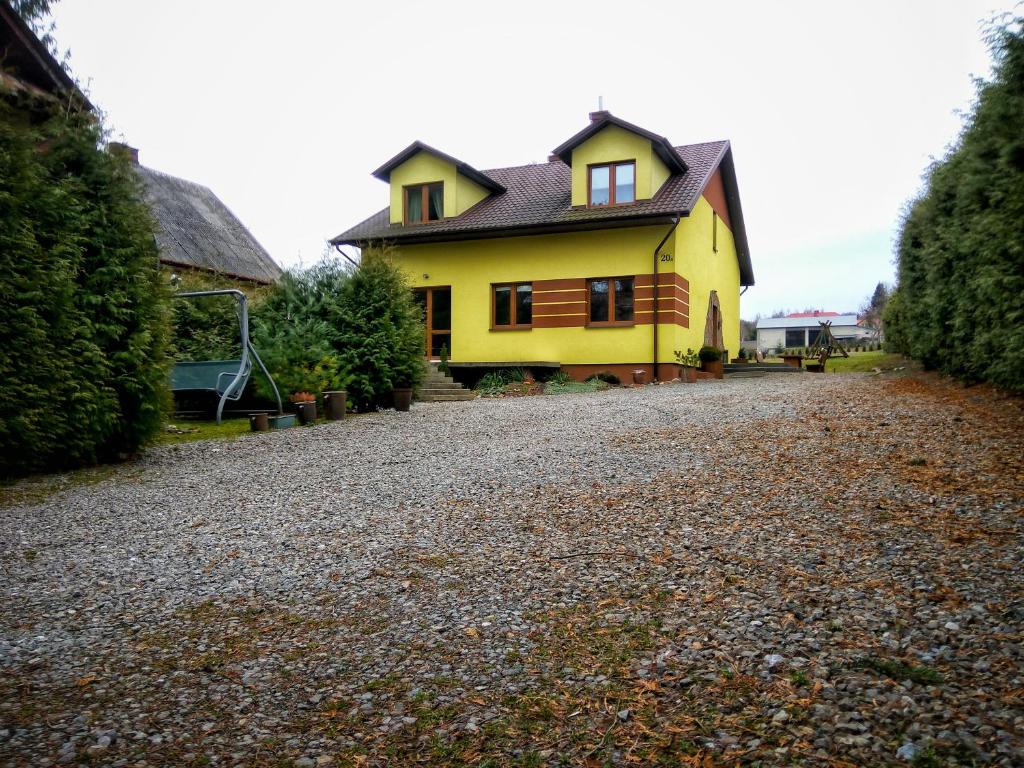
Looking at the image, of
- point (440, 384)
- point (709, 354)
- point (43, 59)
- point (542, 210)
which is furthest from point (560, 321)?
point (43, 59)

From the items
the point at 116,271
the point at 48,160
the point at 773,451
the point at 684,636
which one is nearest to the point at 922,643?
the point at 684,636

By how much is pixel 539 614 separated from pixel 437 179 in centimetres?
1745

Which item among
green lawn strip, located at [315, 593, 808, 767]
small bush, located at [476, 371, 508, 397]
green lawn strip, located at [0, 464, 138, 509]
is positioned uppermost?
small bush, located at [476, 371, 508, 397]

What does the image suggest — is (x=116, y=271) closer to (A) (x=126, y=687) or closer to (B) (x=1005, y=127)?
(A) (x=126, y=687)

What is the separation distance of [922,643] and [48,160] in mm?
8018

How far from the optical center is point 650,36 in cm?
1061

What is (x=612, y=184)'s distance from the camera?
17547 mm

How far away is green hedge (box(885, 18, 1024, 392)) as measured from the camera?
6.50 metres

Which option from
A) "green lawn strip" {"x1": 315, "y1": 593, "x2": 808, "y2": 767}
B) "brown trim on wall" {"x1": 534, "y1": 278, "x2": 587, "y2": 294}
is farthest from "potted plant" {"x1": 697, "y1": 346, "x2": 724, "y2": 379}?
"green lawn strip" {"x1": 315, "y1": 593, "x2": 808, "y2": 767}

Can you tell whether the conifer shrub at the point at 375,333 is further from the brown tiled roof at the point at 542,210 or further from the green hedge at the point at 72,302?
the brown tiled roof at the point at 542,210

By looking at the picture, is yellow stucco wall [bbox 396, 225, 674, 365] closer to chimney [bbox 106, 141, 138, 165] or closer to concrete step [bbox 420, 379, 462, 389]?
concrete step [bbox 420, 379, 462, 389]

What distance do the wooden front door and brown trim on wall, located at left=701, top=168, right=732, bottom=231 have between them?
24.8 feet

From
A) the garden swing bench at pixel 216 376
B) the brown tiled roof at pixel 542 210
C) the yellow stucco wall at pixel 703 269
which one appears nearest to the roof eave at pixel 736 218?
the brown tiled roof at pixel 542 210

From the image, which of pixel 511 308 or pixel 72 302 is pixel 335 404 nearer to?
pixel 72 302
